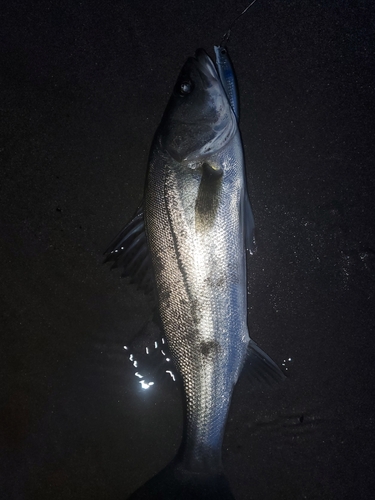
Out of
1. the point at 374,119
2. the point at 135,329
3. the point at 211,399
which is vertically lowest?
the point at 211,399

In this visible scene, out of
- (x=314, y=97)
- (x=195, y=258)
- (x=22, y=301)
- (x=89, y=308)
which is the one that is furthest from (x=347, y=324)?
(x=22, y=301)

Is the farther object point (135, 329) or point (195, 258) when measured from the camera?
point (135, 329)

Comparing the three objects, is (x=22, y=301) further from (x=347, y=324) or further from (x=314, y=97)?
(x=314, y=97)

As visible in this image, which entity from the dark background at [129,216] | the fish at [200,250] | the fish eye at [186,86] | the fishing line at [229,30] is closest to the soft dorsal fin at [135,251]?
the fish at [200,250]

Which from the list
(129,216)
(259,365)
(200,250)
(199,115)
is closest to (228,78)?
(199,115)

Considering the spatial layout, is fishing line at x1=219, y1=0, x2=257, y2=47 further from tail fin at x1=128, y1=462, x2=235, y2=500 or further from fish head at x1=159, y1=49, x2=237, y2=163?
tail fin at x1=128, y1=462, x2=235, y2=500

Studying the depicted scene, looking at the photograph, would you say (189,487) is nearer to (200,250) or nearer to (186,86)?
(200,250)
